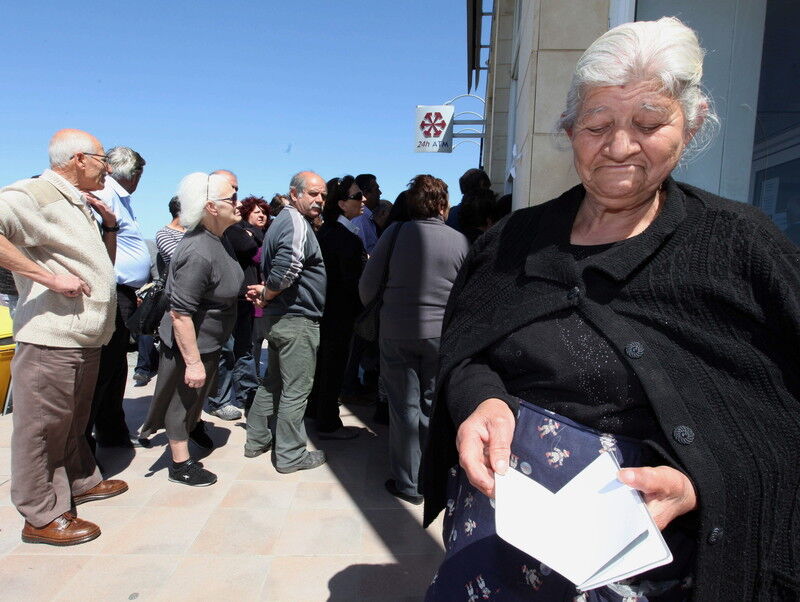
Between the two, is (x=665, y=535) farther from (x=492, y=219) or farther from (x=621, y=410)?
(x=492, y=219)

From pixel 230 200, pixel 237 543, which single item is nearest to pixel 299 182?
pixel 230 200

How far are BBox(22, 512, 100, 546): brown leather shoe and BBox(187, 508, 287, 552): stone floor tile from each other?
1.90ft

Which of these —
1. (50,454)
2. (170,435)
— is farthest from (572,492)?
(170,435)

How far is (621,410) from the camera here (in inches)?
45.6

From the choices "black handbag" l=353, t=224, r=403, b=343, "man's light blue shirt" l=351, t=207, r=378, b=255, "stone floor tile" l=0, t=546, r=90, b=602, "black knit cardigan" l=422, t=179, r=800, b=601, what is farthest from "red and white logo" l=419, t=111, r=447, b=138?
"black knit cardigan" l=422, t=179, r=800, b=601

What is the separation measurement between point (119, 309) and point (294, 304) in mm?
1310

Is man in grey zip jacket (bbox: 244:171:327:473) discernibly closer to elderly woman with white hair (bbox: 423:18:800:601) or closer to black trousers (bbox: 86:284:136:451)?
black trousers (bbox: 86:284:136:451)

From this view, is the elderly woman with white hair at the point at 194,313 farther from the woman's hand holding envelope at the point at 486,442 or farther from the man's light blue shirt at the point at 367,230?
the woman's hand holding envelope at the point at 486,442

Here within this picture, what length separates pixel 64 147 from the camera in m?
2.79

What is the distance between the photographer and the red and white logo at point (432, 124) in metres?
11.4

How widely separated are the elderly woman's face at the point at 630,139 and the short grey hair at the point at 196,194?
8.64 feet

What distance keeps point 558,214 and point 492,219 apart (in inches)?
112

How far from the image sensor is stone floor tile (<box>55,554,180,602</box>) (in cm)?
250

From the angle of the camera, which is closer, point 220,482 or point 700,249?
point 700,249
